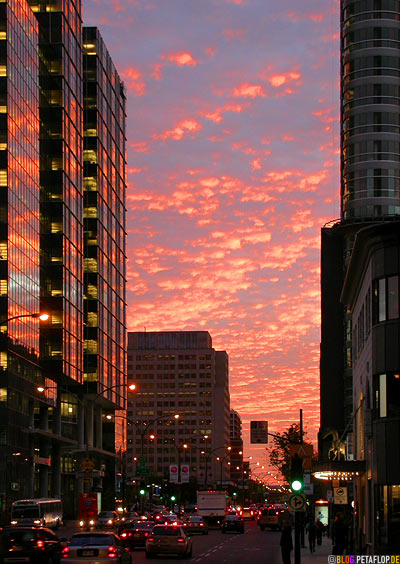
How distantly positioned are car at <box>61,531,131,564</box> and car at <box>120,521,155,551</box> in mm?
27738

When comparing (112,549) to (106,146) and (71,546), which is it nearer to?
(71,546)

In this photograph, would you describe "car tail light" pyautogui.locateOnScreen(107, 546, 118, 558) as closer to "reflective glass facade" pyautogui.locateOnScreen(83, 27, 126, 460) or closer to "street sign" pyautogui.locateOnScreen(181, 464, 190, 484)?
"street sign" pyautogui.locateOnScreen(181, 464, 190, 484)

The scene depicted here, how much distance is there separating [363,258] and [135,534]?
22036 millimetres

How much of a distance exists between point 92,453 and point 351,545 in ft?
292

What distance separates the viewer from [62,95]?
129 m

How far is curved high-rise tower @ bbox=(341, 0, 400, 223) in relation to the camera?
168625mm

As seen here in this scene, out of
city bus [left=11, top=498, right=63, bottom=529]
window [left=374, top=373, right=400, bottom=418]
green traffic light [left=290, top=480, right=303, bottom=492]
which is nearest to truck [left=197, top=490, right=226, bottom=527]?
city bus [left=11, top=498, right=63, bottom=529]

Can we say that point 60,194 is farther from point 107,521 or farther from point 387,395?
point 387,395

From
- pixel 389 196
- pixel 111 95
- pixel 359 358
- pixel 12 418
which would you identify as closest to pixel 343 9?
pixel 389 196

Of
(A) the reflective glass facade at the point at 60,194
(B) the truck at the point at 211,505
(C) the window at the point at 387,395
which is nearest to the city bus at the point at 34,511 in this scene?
(B) the truck at the point at 211,505

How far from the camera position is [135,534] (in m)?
60.9

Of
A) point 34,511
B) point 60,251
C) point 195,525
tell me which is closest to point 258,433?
point 195,525

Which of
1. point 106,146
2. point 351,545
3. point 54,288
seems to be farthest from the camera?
point 106,146

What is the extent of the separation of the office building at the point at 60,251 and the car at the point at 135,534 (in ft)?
45.6
